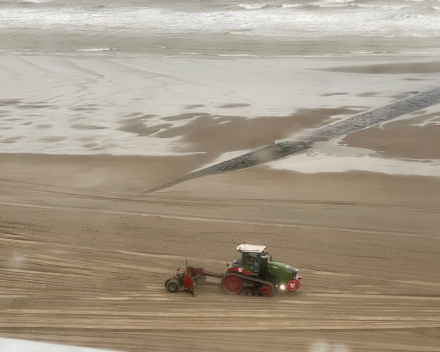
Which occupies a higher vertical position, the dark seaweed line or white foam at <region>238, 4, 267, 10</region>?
white foam at <region>238, 4, 267, 10</region>

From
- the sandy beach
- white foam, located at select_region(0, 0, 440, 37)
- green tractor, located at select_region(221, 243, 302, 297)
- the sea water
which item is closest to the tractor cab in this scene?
green tractor, located at select_region(221, 243, 302, 297)

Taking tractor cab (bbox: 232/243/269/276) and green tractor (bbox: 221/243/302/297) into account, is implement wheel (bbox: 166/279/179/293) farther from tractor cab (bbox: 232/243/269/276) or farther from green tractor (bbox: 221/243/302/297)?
tractor cab (bbox: 232/243/269/276)

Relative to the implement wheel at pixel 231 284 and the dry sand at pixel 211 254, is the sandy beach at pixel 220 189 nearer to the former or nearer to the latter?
the dry sand at pixel 211 254

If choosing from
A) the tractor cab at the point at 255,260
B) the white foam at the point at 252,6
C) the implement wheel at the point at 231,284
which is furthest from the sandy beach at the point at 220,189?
the white foam at the point at 252,6

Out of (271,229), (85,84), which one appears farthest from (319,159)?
(85,84)

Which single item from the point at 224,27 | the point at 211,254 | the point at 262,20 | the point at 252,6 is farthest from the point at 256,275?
the point at 252,6

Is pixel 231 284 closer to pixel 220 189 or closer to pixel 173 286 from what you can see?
pixel 173 286
